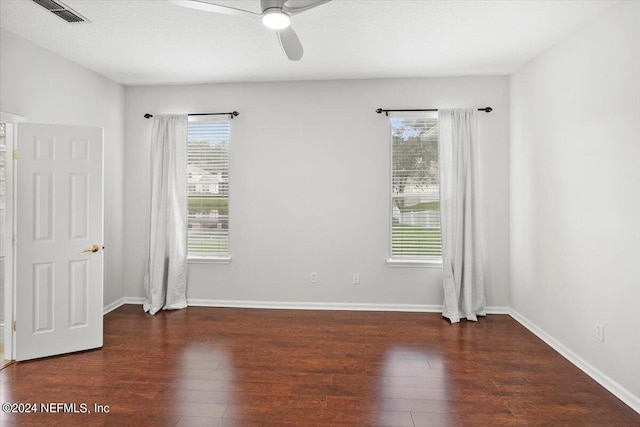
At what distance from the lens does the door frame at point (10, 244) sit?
2.92m

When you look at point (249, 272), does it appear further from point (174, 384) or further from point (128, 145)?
point (128, 145)

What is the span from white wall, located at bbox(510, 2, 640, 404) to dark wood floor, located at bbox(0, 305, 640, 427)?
0.40m

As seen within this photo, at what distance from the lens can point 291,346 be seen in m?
3.30

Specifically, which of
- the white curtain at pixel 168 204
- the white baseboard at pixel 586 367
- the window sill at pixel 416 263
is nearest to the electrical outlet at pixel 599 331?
the white baseboard at pixel 586 367

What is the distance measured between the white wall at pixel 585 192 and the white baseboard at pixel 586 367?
0.14 feet

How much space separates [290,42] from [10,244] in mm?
2850

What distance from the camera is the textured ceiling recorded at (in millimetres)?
2670

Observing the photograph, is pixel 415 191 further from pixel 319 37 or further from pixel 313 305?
pixel 319 37

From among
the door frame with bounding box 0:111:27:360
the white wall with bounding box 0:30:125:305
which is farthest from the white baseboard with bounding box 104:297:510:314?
the door frame with bounding box 0:111:27:360

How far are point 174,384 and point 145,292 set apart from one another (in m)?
2.21

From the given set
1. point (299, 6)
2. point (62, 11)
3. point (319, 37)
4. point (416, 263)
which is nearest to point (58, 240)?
point (62, 11)

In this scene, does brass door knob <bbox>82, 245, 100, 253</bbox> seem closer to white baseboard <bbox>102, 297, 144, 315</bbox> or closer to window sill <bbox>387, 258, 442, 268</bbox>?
white baseboard <bbox>102, 297, 144, 315</bbox>

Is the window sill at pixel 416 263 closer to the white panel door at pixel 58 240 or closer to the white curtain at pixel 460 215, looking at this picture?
the white curtain at pixel 460 215

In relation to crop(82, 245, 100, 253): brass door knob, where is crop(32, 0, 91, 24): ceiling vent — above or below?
above
